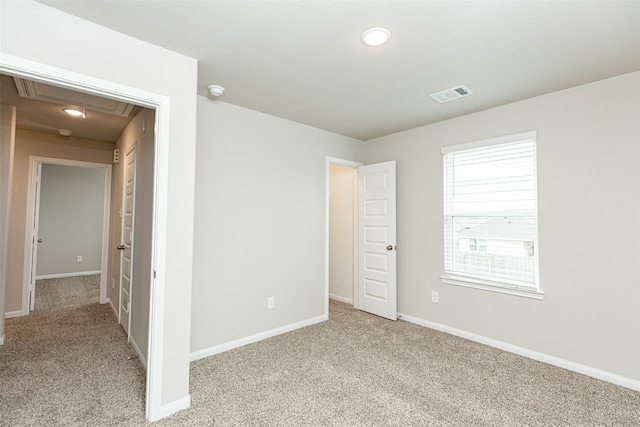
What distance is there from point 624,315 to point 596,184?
1074 mm

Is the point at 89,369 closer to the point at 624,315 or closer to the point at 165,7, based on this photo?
the point at 165,7

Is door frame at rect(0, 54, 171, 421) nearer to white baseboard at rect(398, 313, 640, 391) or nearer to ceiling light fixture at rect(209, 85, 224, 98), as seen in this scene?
ceiling light fixture at rect(209, 85, 224, 98)

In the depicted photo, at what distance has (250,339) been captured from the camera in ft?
10.3

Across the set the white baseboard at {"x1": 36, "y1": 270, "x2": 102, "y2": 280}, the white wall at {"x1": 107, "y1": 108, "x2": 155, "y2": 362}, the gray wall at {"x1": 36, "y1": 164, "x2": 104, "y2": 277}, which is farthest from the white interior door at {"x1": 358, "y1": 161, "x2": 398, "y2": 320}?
the gray wall at {"x1": 36, "y1": 164, "x2": 104, "y2": 277}

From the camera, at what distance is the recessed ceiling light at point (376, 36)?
1847 millimetres

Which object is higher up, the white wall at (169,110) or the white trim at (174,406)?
the white wall at (169,110)

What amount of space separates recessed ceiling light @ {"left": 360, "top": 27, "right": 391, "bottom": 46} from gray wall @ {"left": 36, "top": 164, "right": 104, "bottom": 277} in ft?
23.0

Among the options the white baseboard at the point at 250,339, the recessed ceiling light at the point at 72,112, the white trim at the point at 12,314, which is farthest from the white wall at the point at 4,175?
the white baseboard at the point at 250,339

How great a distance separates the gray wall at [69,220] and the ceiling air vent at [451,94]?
7155 mm

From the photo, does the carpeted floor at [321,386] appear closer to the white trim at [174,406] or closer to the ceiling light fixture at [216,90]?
the white trim at [174,406]

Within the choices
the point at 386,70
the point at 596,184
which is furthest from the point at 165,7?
the point at 596,184

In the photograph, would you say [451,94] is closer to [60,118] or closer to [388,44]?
[388,44]

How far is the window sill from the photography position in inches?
112

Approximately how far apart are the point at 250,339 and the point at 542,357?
2.83 m
